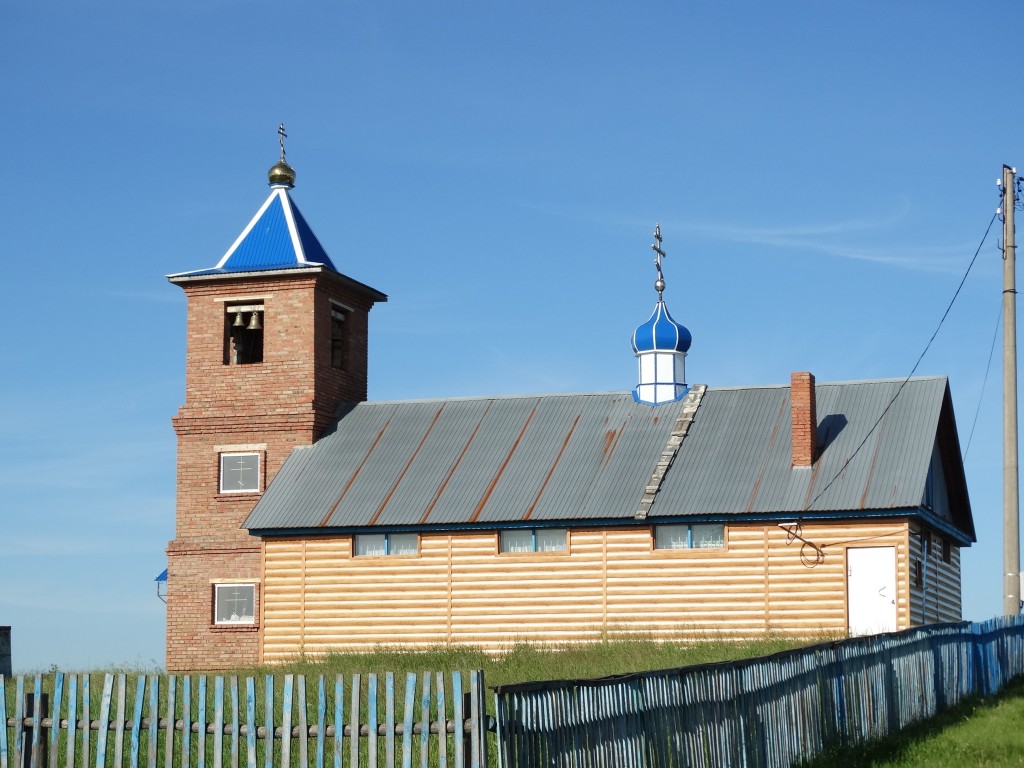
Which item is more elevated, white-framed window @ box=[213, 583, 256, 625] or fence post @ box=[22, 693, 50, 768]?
white-framed window @ box=[213, 583, 256, 625]

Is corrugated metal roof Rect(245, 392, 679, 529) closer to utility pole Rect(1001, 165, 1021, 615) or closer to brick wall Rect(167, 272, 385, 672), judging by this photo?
brick wall Rect(167, 272, 385, 672)

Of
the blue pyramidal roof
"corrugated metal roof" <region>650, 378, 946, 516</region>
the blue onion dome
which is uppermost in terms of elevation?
the blue pyramidal roof

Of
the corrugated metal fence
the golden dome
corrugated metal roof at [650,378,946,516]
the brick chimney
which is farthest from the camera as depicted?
the golden dome

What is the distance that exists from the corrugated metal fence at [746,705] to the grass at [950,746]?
0.28 m

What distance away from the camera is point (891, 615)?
3009 centimetres

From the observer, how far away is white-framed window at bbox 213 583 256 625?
35281 millimetres

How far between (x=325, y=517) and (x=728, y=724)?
19890mm

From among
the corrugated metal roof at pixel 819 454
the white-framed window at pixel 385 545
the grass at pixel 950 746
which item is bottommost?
the grass at pixel 950 746

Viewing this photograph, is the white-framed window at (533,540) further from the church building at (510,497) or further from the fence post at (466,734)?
the fence post at (466,734)

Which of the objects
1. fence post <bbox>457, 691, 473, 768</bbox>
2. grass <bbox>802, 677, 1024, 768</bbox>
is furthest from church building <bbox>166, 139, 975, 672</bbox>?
fence post <bbox>457, 691, 473, 768</bbox>

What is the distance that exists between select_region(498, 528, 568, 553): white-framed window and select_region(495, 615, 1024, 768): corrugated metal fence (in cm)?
1076

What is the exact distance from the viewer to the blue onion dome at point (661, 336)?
3672 cm

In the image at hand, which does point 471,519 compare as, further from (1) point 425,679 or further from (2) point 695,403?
(1) point 425,679

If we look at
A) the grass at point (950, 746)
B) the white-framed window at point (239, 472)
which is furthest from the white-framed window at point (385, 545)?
the grass at point (950, 746)
